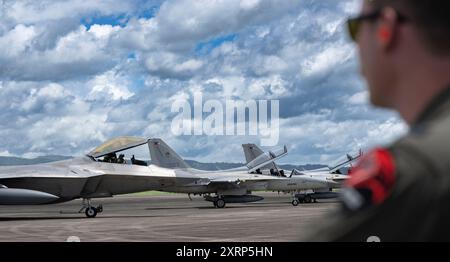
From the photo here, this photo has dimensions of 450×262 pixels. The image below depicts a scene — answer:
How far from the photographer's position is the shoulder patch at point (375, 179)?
1.00 m

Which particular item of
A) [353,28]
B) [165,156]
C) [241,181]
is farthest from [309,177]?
[353,28]

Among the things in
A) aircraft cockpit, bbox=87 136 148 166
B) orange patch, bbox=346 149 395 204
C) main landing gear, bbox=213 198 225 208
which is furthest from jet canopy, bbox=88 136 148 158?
orange patch, bbox=346 149 395 204

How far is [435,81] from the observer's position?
1.08m

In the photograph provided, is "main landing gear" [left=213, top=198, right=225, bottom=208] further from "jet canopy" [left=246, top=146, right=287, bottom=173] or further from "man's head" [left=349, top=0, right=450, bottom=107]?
"man's head" [left=349, top=0, right=450, bottom=107]

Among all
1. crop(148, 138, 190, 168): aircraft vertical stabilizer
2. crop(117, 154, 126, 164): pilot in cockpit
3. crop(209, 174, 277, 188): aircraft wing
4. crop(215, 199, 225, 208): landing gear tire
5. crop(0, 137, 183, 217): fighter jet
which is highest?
crop(148, 138, 190, 168): aircraft vertical stabilizer

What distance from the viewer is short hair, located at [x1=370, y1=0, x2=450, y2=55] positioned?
106cm

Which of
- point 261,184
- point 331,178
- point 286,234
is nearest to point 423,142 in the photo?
point 286,234

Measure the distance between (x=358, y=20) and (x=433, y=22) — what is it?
20 centimetres

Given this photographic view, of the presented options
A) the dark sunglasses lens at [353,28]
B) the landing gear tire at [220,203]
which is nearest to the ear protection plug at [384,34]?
the dark sunglasses lens at [353,28]

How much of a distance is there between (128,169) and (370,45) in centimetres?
2597

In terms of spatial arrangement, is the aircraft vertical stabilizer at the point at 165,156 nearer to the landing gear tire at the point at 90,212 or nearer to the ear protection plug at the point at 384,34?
the landing gear tire at the point at 90,212

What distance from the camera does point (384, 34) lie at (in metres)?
1.11

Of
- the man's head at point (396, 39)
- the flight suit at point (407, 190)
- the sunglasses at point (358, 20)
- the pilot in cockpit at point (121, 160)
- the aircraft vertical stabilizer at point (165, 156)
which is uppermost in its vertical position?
the aircraft vertical stabilizer at point (165, 156)

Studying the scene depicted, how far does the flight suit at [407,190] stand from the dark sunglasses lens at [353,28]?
30cm
